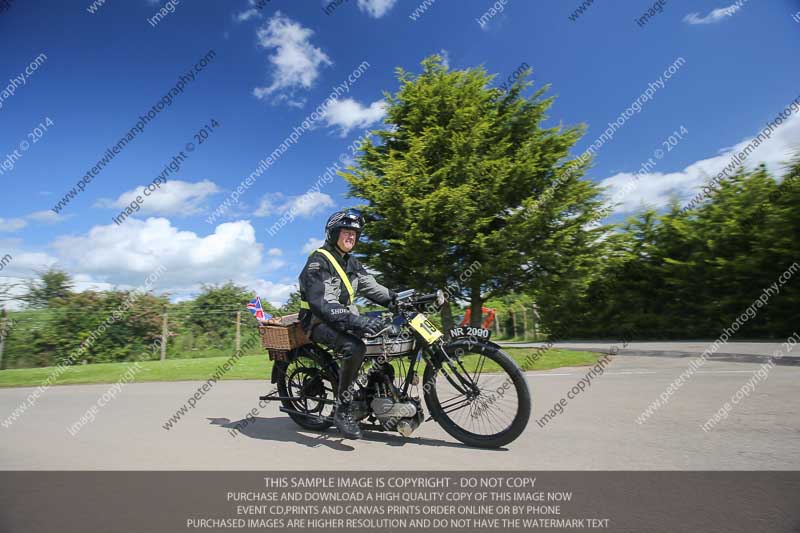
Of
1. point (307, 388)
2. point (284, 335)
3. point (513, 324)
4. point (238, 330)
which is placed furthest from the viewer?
point (513, 324)

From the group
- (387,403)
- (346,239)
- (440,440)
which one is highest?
(346,239)

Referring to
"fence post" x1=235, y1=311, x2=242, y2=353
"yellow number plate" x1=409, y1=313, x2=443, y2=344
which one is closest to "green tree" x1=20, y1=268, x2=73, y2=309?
"fence post" x1=235, y1=311, x2=242, y2=353

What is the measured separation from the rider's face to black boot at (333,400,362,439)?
147 centimetres

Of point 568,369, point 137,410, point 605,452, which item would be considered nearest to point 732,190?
point 568,369

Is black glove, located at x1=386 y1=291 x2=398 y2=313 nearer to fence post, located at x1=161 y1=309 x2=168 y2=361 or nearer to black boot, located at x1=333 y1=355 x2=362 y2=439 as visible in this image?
black boot, located at x1=333 y1=355 x2=362 y2=439

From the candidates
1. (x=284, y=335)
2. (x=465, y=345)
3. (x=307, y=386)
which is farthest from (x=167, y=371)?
(x=465, y=345)

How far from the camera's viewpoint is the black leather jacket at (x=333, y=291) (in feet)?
12.6

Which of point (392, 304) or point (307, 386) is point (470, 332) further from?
point (307, 386)

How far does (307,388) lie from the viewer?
4.49 m

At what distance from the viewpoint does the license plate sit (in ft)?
12.4

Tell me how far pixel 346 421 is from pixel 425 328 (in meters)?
1.12

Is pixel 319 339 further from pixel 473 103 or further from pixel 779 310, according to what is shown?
pixel 779 310

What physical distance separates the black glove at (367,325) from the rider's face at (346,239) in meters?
0.75

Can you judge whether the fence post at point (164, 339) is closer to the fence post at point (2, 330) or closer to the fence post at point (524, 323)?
the fence post at point (2, 330)
